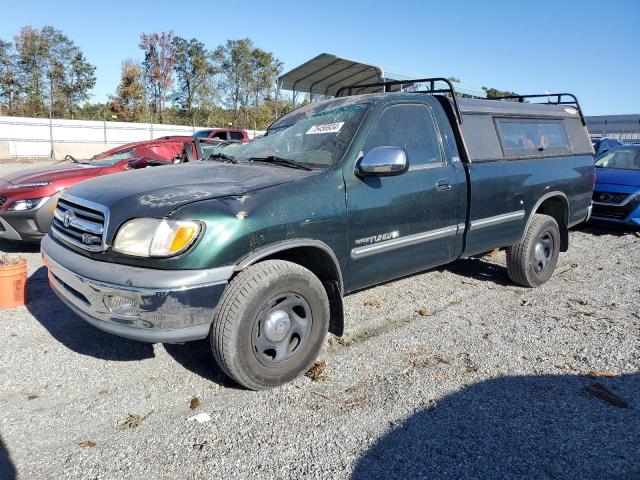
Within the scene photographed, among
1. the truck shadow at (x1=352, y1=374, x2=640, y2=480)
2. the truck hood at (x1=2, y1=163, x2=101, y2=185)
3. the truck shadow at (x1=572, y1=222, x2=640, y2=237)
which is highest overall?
the truck hood at (x1=2, y1=163, x2=101, y2=185)

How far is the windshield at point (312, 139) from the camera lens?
3.63m

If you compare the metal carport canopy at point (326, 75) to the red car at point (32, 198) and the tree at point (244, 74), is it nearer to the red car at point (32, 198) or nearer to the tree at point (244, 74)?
the red car at point (32, 198)

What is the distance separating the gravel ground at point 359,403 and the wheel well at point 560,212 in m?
1.25

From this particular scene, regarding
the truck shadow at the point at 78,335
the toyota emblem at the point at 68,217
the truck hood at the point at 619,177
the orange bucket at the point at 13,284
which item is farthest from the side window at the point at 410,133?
the truck hood at the point at 619,177

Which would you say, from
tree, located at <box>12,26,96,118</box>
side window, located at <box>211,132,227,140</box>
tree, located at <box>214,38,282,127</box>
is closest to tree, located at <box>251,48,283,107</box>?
tree, located at <box>214,38,282,127</box>

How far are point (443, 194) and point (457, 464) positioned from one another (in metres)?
2.28

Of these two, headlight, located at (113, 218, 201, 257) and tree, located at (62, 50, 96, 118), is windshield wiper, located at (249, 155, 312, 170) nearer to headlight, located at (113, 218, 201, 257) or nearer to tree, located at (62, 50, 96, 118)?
headlight, located at (113, 218, 201, 257)

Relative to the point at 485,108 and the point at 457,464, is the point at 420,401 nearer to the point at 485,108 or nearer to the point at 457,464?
the point at 457,464

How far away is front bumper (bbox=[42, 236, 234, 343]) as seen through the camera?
2703 millimetres

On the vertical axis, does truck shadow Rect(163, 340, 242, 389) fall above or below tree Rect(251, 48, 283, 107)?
below

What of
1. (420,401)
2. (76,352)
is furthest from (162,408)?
(420,401)

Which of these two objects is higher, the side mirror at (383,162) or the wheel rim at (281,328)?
the side mirror at (383,162)

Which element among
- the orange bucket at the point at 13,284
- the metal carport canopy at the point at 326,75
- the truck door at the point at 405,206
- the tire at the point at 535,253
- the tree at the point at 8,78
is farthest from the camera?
the tree at the point at 8,78

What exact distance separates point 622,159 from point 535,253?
6.01 m
